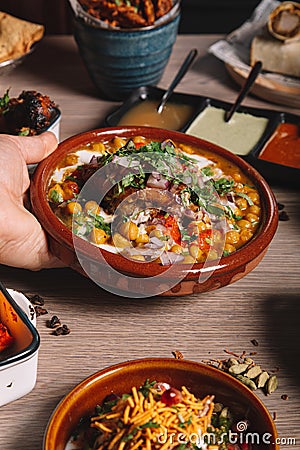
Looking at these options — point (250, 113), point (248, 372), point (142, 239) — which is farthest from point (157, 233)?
point (250, 113)

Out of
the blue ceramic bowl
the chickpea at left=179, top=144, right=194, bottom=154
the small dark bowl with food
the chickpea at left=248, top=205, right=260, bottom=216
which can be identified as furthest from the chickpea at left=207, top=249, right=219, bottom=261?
the blue ceramic bowl

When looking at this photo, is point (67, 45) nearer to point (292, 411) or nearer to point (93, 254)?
point (93, 254)

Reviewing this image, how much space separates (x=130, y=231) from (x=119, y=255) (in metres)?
0.06

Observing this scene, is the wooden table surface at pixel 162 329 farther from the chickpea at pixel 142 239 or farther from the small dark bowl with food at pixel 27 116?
the small dark bowl with food at pixel 27 116

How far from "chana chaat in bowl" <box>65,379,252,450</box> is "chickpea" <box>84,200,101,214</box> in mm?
483

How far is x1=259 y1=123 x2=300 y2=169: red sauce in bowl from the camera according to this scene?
6.99ft

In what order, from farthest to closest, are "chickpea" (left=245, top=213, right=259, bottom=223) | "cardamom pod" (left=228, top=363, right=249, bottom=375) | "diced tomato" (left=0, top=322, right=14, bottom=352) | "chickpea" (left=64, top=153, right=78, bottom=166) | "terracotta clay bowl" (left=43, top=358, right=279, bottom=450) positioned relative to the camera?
"chickpea" (left=64, top=153, right=78, bottom=166) < "chickpea" (left=245, top=213, right=259, bottom=223) < "cardamom pod" (left=228, top=363, right=249, bottom=375) < "diced tomato" (left=0, top=322, right=14, bottom=352) < "terracotta clay bowl" (left=43, top=358, right=279, bottom=450)

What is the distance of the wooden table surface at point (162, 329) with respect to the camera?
1428mm

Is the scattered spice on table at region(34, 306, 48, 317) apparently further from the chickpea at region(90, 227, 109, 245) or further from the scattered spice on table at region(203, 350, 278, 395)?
the scattered spice on table at region(203, 350, 278, 395)

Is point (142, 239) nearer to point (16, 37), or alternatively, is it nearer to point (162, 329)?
point (162, 329)

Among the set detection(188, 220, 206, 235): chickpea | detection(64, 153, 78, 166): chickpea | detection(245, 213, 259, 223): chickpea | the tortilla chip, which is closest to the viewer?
detection(188, 220, 206, 235): chickpea

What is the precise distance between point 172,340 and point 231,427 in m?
0.33

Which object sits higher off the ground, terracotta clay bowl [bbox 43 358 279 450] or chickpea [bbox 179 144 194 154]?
chickpea [bbox 179 144 194 154]

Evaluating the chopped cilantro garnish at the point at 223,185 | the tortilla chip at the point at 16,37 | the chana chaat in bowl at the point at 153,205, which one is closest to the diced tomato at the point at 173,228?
the chana chaat in bowl at the point at 153,205
